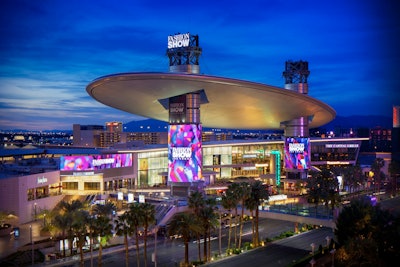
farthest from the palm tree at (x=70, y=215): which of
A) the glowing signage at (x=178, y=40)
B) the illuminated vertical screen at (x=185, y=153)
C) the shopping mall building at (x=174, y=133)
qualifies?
the glowing signage at (x=178, y=40)

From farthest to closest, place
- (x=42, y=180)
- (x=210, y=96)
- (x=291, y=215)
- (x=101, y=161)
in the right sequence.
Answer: (x=101, y=161) < (x=210, y=96) < (x=42, y=180) < (x=291, y=215)

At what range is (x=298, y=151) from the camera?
90062 millimetres

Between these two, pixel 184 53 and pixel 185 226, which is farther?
pixel 184 53

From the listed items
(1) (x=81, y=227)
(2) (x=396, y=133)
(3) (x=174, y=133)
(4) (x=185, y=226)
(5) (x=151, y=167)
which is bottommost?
(4) (x=185, y=226)

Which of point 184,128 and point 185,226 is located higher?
point 184,128

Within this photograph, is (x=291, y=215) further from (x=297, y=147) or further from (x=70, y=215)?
(x=297, y=147)

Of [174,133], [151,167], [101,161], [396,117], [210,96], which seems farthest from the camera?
[396,117]

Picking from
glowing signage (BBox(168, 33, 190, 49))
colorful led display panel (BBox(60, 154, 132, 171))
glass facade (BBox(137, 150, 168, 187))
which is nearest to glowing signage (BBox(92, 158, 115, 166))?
colorful led display panel (BBox(60, 154, 132, 171))

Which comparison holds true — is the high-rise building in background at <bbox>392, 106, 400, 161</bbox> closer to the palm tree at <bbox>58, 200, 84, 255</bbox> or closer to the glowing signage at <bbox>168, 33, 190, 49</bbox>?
the glowing signage at <bbox>168, 33, 190, 49</bbox>

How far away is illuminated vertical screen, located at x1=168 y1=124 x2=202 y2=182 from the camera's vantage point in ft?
212

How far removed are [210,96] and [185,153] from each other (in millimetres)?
8603

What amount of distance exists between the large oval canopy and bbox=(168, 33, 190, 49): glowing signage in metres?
7.67

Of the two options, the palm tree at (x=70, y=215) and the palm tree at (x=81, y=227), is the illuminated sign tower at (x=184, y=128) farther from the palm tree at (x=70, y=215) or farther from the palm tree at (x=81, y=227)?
the palm tree at (x=81, y=227)

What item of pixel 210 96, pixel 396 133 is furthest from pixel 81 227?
pixel 396 133
